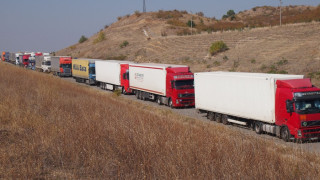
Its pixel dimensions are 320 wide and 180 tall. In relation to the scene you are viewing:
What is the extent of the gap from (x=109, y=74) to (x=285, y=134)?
1111 inches

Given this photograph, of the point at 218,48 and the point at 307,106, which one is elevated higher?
the point at 218,48

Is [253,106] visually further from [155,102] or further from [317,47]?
[317,47]

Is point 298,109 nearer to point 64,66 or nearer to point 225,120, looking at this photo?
point 225,120

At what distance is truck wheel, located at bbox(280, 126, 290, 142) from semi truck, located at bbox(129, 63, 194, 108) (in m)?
12.4

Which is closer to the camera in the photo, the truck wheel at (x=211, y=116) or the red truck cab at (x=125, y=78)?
the truck wheel at (x=211, y=116)

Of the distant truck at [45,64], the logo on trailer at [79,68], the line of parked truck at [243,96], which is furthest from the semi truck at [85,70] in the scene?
the line of parked truck at [243,96]

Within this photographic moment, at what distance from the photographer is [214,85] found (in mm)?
25250

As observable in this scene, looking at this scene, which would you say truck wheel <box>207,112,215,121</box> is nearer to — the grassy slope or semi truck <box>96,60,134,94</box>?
the grassy slope

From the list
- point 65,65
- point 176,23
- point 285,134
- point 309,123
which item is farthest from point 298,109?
point 176,23

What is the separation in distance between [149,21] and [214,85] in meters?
97.5

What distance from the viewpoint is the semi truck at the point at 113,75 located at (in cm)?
4156

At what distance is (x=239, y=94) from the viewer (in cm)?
2284

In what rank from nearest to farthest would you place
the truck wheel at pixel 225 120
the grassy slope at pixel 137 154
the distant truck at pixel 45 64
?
the grassy slope at pixel 137 154 → the truck wheel at pixel 225 120 → the distant truck at pixel 45 64

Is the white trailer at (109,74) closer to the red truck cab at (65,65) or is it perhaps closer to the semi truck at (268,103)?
the red truck cab at (65,65)
